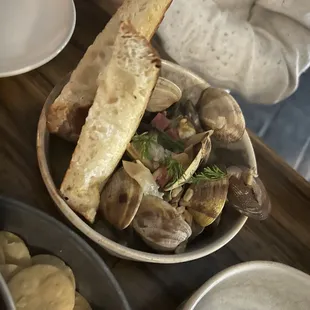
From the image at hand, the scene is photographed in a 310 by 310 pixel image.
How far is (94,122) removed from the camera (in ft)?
1.93

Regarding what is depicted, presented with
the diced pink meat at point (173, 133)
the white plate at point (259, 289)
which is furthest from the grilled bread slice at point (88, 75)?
the white plate at point (259, 289)

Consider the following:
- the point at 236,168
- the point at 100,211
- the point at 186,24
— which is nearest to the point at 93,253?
the point at 100,211

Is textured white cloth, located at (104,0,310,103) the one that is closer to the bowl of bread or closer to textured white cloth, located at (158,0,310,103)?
textured white cloth, located at (158,0,310,103)

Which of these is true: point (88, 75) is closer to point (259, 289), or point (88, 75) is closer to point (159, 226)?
point (159, 226)

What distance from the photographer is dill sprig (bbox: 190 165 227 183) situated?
2.06 ft

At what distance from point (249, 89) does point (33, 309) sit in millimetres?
598

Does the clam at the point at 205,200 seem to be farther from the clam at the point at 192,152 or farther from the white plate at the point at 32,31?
the white plate at the point at 32,31

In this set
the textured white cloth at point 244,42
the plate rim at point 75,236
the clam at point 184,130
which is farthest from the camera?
the textured white cloth at point 244,42

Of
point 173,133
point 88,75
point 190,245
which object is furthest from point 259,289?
point 88,75

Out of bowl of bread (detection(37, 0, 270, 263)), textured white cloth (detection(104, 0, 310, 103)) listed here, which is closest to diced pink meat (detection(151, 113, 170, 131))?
bowl of bread (detection(37, 0, 270, 263))

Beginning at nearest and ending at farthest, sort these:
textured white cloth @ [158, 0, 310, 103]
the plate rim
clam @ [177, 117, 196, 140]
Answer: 1. the plate rim
2. clam @ [177, 117, 196, 140]
3. textured white cloth @ [158, 0, 310, 103]

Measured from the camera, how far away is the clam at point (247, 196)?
0.64m

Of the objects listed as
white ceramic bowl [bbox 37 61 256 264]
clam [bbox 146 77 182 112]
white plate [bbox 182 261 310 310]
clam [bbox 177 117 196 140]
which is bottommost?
white plate [bbox 182 261 310 310]

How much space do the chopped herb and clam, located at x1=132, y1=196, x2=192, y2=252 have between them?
8 centimetres
